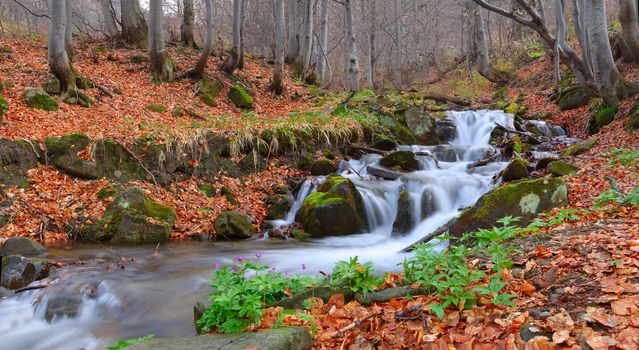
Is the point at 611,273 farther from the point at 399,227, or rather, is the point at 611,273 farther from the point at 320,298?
the point at 399,227

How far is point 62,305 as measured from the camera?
501cm

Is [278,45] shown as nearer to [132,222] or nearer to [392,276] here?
[132,222]

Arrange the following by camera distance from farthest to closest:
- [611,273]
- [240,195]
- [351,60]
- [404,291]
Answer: [351,60]
[240,195]
[404,291]
[611,273]

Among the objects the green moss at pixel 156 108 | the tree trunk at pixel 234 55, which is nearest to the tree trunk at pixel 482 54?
the tree trunk at pixel 234 55

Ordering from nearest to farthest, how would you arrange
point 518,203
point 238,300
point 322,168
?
point 238,300
point 518,203
point 322,168

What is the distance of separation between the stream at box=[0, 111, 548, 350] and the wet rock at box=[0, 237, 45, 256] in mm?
204

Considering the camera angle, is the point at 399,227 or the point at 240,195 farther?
the point at 240,195

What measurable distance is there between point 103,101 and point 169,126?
235 centimetres

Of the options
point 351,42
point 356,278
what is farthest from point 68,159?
point 351,42

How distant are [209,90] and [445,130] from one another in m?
7.99

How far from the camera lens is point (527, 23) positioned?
10.5 m

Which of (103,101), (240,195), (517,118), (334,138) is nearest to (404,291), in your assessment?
(240,195)

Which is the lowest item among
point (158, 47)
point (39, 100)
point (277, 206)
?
point (277, 206)

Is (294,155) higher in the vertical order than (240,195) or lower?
higher
